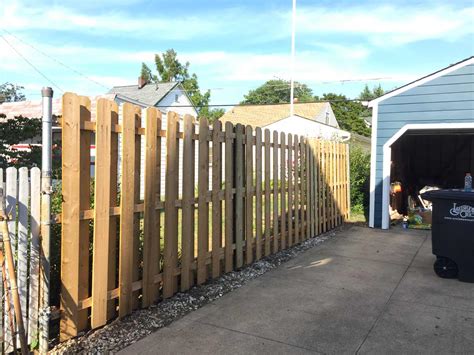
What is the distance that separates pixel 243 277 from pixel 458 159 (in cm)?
1169

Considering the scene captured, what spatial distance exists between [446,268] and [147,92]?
23244mm

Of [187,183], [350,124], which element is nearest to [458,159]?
[187,183]

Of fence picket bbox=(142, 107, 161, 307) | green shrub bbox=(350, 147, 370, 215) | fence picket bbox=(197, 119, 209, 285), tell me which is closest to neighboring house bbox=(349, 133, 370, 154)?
green shrub bbox=(350, 147, 370, 215)

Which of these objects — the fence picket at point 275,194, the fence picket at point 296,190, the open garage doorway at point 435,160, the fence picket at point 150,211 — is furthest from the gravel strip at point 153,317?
the open garage doorway at point 435,160

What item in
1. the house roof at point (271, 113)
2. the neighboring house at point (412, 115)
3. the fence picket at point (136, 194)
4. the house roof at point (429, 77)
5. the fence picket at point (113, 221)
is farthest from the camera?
the house roof at point (271, 113)

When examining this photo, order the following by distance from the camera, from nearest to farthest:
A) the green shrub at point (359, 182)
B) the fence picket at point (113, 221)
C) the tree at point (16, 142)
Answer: the fence picket at point (113, 221)
the tree at point (16, 142)
the green shrub at point (359, 182)

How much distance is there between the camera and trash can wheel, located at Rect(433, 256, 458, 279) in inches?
211

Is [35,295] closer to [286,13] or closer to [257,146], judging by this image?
[257,146]

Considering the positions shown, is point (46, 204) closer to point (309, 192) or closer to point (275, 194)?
point (275, 194)

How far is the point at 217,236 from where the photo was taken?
16.6 ft

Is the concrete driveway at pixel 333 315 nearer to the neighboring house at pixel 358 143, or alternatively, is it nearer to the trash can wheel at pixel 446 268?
the trash can wheel at pixel 446 268

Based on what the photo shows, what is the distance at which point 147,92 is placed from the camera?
26.1m

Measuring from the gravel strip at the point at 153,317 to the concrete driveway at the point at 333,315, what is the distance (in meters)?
0.12

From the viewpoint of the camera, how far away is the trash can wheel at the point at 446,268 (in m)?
5.35
